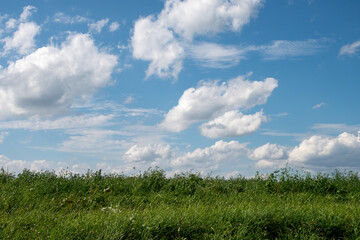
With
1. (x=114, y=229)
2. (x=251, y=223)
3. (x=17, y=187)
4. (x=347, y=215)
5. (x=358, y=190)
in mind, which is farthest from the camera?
(x=358, y=190)

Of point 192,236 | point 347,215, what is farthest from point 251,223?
point 347,215

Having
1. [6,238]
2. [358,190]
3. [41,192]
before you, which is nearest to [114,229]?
[6,238]

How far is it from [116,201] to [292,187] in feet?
18.7

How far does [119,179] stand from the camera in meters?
11.2

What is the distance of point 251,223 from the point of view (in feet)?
20.9

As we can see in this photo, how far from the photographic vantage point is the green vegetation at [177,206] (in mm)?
5977

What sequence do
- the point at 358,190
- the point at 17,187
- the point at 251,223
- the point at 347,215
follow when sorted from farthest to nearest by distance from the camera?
the point at 358,190 < the point at 17,187 < the point at 347,215 < the point at 251,223

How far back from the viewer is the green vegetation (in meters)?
5.98

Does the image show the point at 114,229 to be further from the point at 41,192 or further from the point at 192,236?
the point at 41,192

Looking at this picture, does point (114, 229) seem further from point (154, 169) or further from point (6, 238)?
point (154, 169)

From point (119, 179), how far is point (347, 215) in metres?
6.87

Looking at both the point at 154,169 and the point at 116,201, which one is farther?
the point at 154,169

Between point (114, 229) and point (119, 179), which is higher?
point (119, 179)

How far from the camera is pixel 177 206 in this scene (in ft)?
28.2
